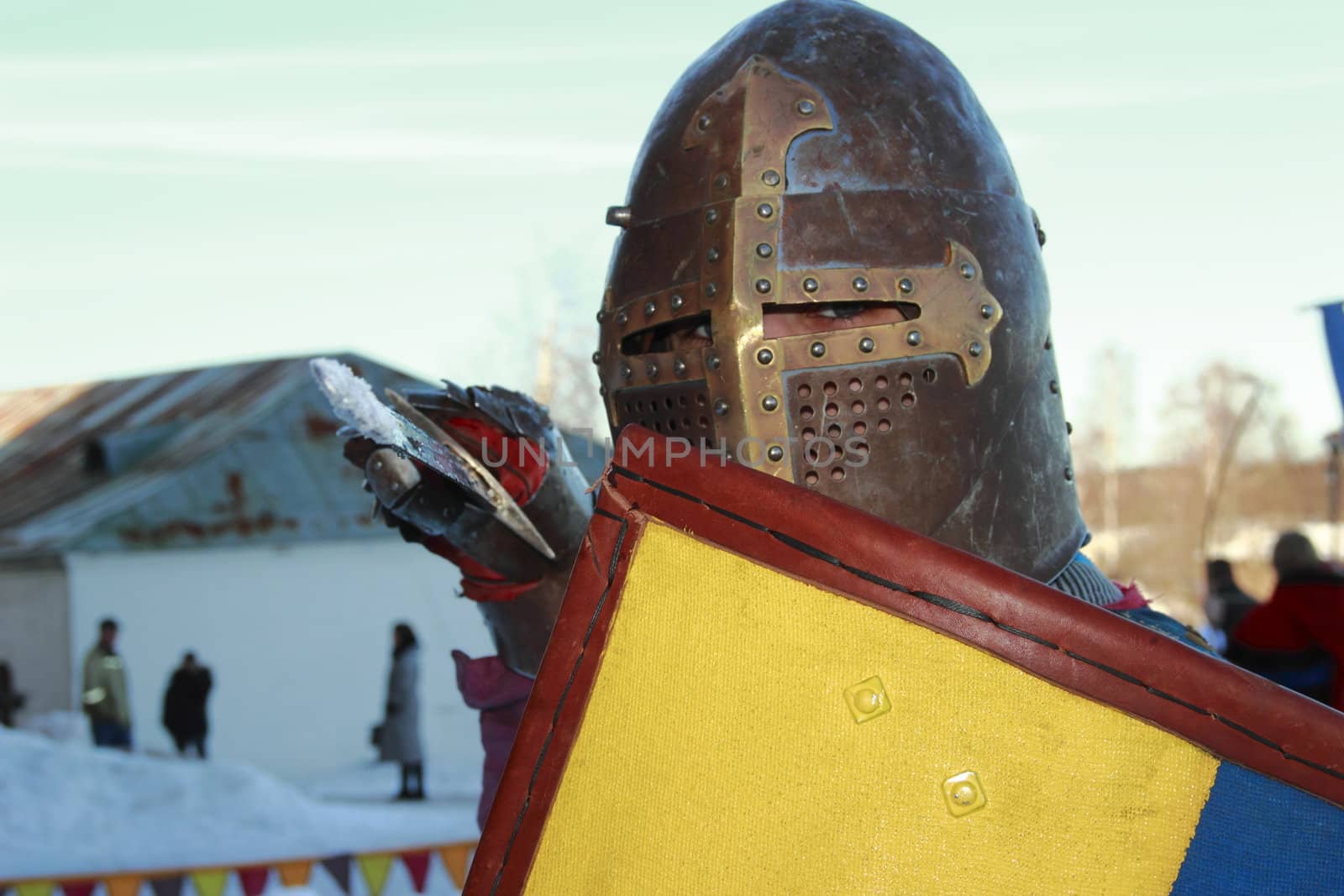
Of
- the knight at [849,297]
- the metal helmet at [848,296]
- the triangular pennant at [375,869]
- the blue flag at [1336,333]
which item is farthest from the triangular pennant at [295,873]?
the blue flag at [1336,333]

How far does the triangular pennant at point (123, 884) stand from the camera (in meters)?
5.28

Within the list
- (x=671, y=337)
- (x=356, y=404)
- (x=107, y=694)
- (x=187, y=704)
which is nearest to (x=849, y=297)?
→ (x=671, y=337)

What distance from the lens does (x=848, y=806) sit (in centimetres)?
128

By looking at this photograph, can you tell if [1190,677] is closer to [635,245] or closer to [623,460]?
[623,460]

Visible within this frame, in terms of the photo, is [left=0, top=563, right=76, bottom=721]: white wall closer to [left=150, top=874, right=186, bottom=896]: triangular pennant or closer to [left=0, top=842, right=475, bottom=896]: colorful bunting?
[left=0, top=842, right=475, bottom=896]: colorful bunting

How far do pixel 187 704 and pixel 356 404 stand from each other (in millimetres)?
10118

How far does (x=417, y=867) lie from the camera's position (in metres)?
5.58

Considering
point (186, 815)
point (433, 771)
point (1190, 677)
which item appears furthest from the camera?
point (433, 771)

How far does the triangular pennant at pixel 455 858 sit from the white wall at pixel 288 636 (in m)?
6.56

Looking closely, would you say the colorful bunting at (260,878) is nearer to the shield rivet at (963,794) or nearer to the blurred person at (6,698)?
the shield rivet at (963,794)

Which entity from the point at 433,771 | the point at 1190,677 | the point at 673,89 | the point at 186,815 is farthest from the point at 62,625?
the point at 1190,677

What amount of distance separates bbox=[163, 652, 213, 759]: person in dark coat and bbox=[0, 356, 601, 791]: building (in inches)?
55.2

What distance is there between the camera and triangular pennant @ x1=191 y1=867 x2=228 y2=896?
5.34 m

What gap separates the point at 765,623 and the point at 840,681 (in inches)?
3.6
